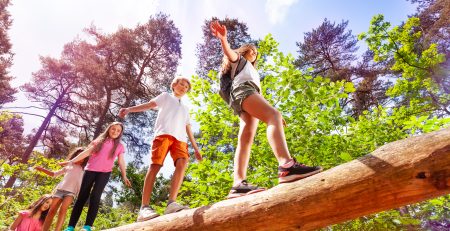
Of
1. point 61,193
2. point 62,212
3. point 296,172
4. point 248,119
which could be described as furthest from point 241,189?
point 61,193

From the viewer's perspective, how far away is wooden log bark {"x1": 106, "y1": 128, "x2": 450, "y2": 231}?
1711mm

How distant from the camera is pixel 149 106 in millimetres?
4109

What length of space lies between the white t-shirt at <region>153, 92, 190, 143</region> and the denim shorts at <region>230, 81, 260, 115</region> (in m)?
0.97

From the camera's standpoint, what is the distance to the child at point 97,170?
171 inches

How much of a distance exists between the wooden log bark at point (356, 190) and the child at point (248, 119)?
25 cm

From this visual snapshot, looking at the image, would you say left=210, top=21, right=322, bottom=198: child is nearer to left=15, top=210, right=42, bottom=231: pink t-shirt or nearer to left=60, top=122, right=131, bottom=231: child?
left=60, top=122, right=131, bottom=231: child

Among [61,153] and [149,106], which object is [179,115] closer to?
[149,106]

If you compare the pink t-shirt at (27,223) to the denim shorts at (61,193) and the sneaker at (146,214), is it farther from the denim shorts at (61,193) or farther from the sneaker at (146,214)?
the sneaker at (146,214)

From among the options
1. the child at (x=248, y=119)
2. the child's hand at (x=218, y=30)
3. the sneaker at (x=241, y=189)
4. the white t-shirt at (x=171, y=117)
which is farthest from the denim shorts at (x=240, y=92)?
the white t-shirt at (x=171, y=117)

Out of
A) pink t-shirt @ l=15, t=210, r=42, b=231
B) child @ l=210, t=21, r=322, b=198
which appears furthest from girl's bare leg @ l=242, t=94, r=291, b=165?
pink t-shirt @ l=15, t=210, r=42, b=231

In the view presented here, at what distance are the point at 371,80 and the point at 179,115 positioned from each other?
1716 cm

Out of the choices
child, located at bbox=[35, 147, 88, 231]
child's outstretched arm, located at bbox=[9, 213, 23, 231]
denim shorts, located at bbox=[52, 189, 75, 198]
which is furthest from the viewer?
child's outstretched arm, located at bbox=[9, 213, 23, 231]

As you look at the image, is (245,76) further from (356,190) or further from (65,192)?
(65,192)

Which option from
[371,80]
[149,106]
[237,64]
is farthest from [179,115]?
[371,80]
